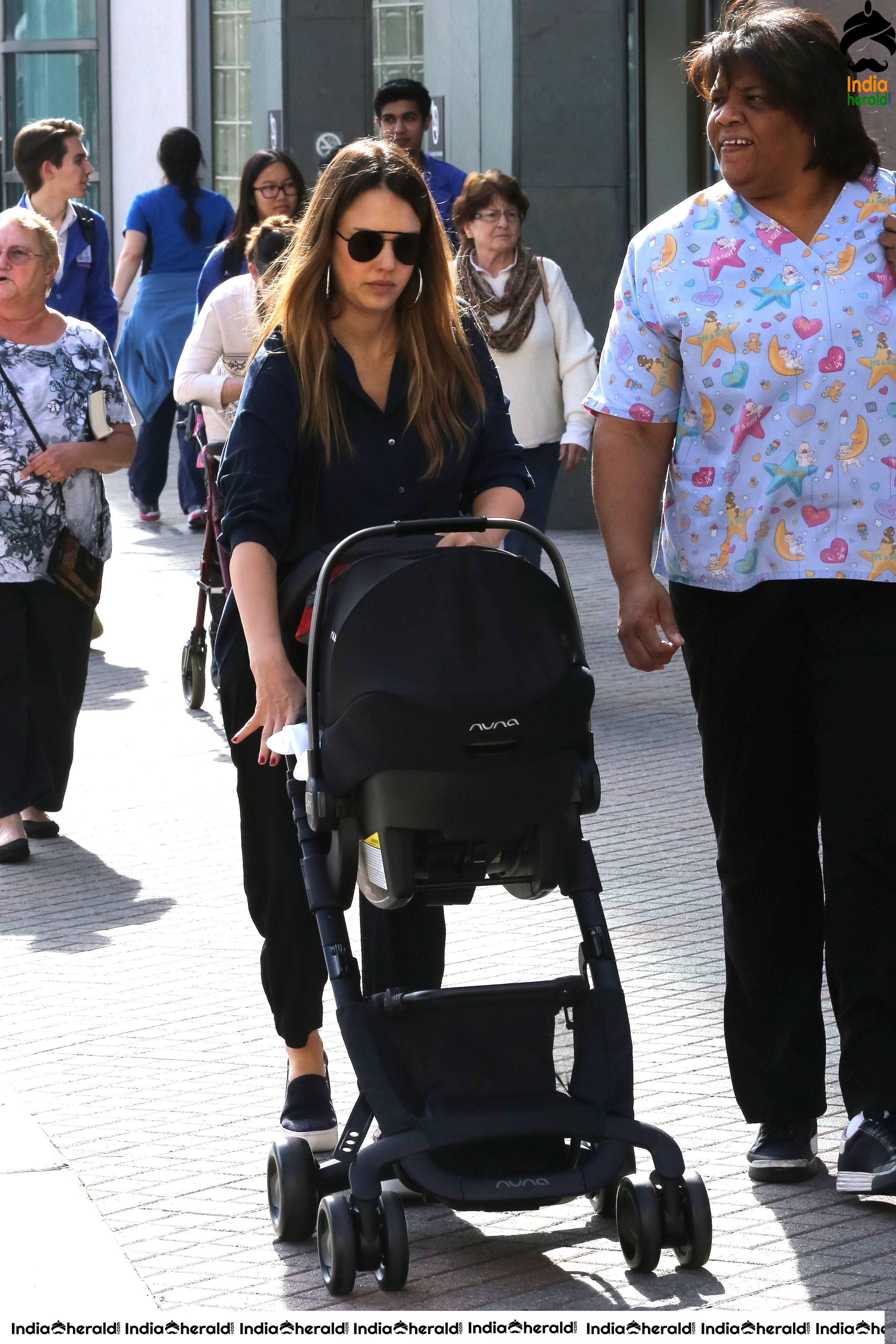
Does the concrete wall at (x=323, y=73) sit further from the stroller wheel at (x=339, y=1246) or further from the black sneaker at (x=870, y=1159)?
the stroller wheel at (x=339, y=1246)

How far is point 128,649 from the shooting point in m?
11.1

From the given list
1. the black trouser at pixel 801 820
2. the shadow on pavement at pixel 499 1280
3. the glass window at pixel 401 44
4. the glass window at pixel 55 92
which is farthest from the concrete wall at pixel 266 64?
the shadow on pavement at pixel 499 1280

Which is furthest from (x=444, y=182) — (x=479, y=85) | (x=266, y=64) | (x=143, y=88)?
(x=143, y=88)

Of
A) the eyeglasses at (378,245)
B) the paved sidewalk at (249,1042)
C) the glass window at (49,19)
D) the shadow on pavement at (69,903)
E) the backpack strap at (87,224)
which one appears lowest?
the shadow on pavement at (69,903)

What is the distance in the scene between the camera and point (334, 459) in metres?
4.29

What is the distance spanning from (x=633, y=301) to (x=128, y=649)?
6.93 m

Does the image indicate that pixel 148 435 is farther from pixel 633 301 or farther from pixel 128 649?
pixel 633 301

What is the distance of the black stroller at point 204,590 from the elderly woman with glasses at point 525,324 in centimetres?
121

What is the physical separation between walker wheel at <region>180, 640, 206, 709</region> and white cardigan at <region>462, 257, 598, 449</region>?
5.36 feet


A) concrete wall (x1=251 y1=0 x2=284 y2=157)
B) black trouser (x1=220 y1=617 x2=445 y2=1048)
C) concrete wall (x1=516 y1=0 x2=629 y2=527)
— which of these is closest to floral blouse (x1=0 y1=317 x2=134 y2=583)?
black trouser (x1=220 y1=617 x2=445 y2=1048)

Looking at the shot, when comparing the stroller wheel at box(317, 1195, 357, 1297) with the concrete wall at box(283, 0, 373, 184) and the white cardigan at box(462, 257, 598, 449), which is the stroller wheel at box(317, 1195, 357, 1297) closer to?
the white cardigan at box(462, 257, 598, 449)

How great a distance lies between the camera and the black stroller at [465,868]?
12.5ft

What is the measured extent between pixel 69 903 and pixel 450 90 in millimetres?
9365

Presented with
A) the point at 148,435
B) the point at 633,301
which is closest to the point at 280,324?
the point at 633,301
